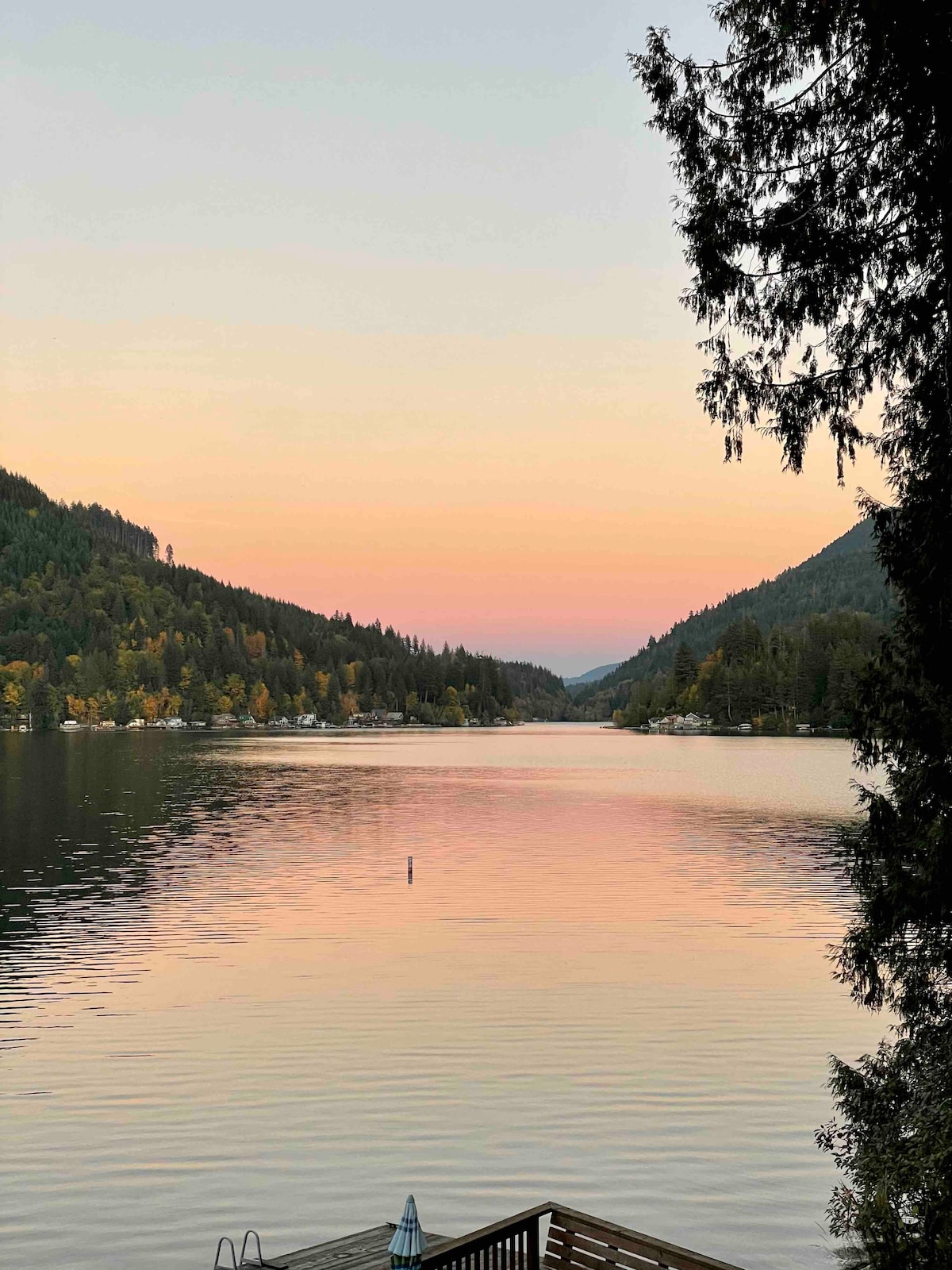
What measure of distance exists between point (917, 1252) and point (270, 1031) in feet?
50.4

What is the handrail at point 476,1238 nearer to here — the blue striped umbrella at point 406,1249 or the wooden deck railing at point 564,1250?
the wooden deck railing at point 564,1250

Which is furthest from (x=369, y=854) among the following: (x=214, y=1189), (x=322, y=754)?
(x=322, y=754)

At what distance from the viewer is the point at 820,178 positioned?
517 inches

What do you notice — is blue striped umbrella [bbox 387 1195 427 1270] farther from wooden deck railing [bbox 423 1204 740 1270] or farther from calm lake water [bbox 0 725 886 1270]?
calm lake water [bbox 0 725 886 1270]

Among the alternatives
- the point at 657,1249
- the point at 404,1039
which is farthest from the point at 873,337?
the point at 404,1039

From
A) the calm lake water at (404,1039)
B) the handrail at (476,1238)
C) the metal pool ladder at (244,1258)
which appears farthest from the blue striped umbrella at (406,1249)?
the calm lake water at (404,1039)

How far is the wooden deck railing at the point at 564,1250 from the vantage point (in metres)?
9.50

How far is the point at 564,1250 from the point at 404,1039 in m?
12.9

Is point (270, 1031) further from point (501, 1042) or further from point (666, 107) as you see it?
point (666, 107)

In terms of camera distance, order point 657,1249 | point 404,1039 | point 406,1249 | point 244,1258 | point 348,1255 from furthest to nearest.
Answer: point 404,1039, point 244,1258, point 348,1255, point 657,1249, point 406,1249

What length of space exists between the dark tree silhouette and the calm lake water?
3537 mm

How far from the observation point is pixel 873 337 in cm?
1345

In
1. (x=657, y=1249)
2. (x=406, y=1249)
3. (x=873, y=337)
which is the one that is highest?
(x=873, y=337)

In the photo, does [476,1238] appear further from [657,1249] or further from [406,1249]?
[657,1249]
